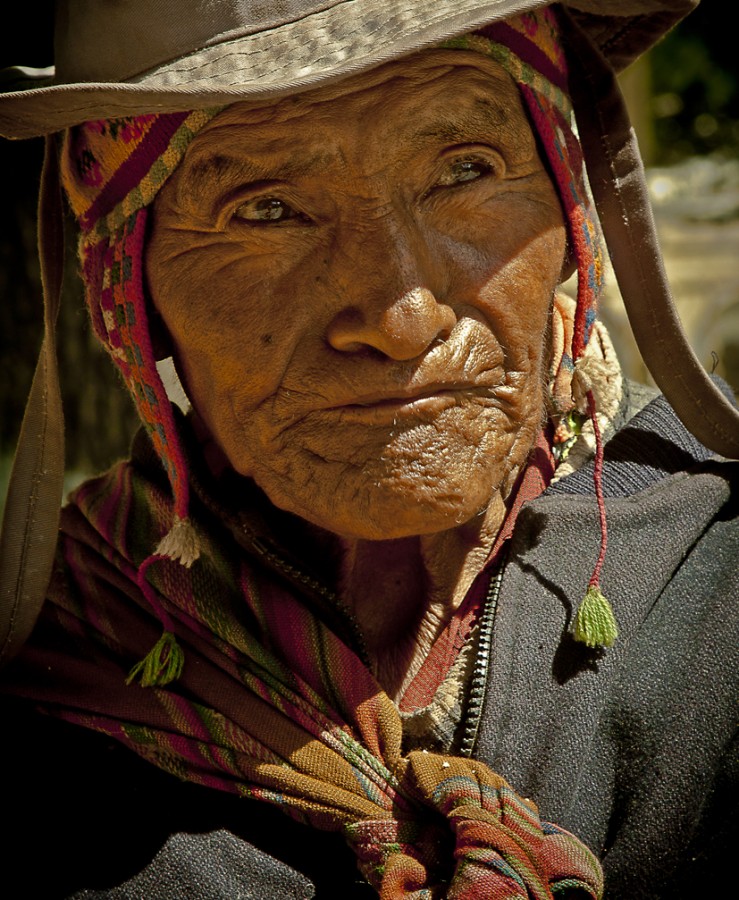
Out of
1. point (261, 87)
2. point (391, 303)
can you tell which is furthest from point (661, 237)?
point (261, 87)

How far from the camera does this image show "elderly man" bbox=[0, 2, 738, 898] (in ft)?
5.69

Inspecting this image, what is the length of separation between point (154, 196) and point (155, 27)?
0.30m

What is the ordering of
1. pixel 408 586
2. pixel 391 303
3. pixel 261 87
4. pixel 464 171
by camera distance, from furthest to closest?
pixel 408 586
pixel 464 171
pixel 391 303
pixel 261 87

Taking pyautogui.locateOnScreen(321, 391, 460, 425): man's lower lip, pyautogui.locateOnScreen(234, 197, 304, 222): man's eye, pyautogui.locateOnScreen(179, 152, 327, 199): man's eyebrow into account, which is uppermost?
pyautogui.locateOnScreen(179, 152, 327, 199): man's eyebrow

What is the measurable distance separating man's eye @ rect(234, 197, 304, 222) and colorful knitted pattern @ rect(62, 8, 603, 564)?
5.6 inches

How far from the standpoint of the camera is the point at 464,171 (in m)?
1.85

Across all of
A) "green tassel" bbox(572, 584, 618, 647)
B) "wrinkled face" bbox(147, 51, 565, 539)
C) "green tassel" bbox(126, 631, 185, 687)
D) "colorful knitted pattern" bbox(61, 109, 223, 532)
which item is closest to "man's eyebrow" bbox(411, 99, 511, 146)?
"wrinkled face" bbox(147, 51, 565, 539)

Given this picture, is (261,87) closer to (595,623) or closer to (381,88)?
(381,88)

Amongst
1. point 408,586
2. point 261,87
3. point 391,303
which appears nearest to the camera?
point 261,87

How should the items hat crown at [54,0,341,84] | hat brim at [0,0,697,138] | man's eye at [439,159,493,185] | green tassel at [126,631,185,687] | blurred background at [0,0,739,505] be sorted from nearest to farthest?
hat brim at [0,0,697,138] < hat crown at [54,0,341,84] < man's eye at [439,159,493,185] < green tassel at [126,631,185,687] < blurred background at [0,0,739,505]

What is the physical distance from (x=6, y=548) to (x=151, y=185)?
761 millimetres

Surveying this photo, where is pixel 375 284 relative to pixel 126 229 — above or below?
below

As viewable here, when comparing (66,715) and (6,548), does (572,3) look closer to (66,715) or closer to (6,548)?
(6,548)

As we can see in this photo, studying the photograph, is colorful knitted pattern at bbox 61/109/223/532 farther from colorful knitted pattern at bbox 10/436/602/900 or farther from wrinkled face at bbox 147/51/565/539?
colorful knitted pattern at bbox 10/436/602/900
